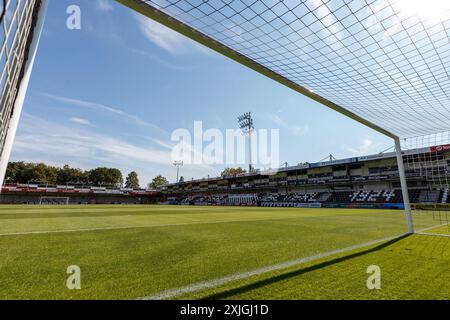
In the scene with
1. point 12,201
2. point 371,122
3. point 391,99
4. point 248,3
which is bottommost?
point 12,201

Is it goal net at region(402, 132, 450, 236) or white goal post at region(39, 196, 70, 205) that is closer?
goal net at region(402, 132, 450, 236)

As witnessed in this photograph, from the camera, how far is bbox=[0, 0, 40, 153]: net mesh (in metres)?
1.73

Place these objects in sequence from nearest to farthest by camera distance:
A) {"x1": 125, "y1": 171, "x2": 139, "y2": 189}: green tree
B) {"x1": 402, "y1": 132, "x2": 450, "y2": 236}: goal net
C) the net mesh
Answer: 1. the net mesh
2. {"x1": 402, "y1": 132, "x2": 450, "y2": 236}: goal net
3. {"x1": 125, "y1": 171, "x2": 139, "y2": 189}: green tree

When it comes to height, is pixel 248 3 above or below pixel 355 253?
above

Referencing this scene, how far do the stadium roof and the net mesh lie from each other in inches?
46.0

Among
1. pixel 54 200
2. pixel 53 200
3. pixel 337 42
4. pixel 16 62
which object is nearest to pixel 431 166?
pixel 337 42

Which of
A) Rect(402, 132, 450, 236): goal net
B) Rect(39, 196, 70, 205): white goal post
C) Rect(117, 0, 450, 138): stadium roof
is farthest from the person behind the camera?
Rect(39, 196, 70, 205): white goal post

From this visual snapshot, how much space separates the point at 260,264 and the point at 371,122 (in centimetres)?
505

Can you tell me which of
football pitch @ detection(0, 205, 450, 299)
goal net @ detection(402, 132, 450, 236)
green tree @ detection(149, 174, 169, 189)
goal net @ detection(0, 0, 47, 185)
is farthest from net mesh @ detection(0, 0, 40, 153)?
green tree @ detection(149, 174, 169, 189)

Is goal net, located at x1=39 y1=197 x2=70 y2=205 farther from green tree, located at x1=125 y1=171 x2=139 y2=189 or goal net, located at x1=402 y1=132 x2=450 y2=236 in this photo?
goal net, located at x1=402 y1=132 x2=450 y2=236
